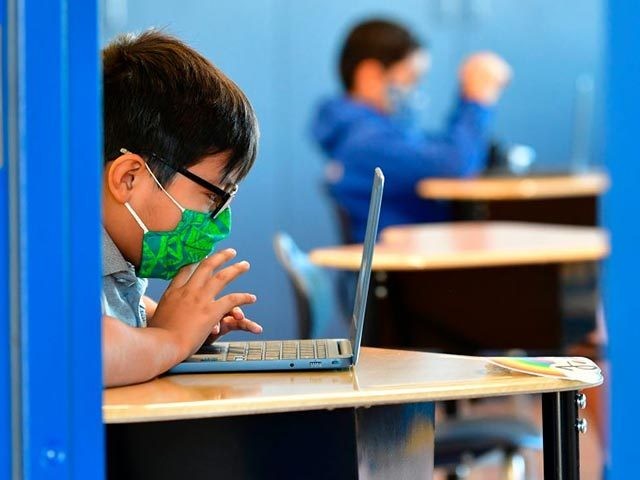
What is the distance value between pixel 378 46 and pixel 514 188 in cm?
88

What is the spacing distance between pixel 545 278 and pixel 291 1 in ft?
9.09

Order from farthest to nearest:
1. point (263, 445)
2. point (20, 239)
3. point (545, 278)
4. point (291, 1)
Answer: point (291, 1) → point (545, 278) → point (263, 445) → point (20, 239)

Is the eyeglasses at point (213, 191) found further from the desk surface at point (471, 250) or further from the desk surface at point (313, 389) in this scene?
the desk surface at point (471, 250)

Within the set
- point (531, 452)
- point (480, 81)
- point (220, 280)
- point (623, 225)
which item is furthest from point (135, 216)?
point (480, 81)

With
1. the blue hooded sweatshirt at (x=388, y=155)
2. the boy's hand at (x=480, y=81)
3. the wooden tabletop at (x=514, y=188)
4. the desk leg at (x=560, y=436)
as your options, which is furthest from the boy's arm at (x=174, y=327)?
the boy's hand at (x=480, y=81)

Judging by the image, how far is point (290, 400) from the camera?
1.28 m

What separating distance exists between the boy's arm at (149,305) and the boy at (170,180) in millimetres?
27

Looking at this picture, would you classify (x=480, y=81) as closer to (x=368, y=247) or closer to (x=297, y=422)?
(x=368, y=247)

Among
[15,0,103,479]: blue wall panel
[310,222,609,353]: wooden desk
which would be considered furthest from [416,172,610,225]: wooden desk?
[15,0,103,479]: blue wall panel

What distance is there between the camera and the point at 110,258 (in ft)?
5.05

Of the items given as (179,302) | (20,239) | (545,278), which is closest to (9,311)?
(20,239)

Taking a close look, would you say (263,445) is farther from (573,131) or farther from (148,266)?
(573,131)

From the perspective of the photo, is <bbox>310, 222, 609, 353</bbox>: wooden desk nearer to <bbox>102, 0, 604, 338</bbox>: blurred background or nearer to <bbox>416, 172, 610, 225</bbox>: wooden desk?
<bbox>416, 172, 610, 225</bbox>: wooden desk

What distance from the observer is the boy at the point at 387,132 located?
4191 mm
